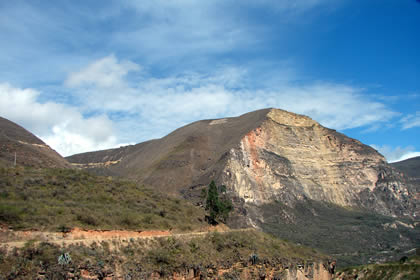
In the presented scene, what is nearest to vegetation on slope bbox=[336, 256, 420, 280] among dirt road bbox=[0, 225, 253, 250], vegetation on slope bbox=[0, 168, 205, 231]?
vegetation on slope bbox=[0, 168, 205, 231]

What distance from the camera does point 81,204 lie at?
24.2 m

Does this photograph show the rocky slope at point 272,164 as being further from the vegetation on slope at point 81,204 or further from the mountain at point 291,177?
the vegetation on slope at point 81,204

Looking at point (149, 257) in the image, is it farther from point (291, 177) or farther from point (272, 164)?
point (291, 177)

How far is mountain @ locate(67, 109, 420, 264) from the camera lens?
263 ft

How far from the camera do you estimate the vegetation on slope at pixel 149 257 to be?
16298 mm

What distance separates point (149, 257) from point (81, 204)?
5.69m

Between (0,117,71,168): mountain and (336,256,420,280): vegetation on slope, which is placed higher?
(0,117,71,168): mountain

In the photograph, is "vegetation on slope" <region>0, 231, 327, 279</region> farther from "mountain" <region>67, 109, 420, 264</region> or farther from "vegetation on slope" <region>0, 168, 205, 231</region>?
"mountain" <region>67, 109, 420, 264</region>

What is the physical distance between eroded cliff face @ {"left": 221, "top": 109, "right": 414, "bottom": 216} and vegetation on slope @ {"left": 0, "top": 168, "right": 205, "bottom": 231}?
177ft

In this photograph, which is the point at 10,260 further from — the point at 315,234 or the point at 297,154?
the point at 297,154

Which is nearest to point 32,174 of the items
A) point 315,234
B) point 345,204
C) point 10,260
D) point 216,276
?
point 10,260

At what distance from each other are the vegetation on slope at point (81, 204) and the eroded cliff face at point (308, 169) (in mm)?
54050

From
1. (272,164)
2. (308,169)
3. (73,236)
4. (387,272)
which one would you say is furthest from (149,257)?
(308,169)

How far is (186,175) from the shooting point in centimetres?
9544
